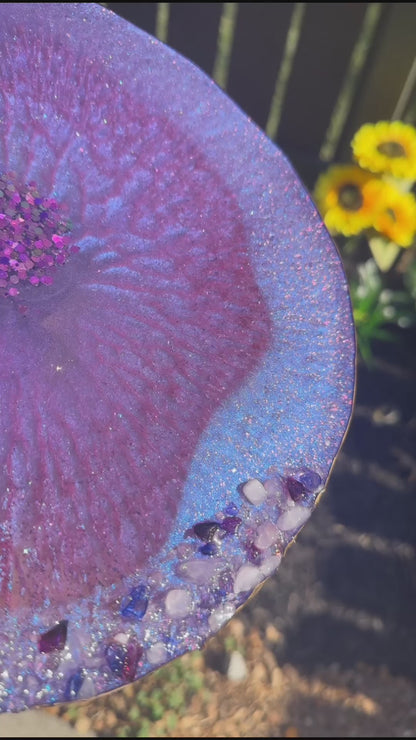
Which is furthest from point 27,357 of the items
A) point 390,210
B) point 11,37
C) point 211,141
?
point 390,210

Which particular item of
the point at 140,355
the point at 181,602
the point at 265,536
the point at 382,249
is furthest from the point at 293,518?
the point at 382,249

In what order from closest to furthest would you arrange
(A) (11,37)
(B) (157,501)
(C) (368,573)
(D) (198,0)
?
(B) (157,501) → (A) (11,37) → (C) (368,573) → (D) (198,0)

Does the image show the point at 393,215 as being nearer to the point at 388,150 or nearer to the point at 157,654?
the point at 388,150

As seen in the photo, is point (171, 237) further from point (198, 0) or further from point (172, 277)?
point (198, 0)

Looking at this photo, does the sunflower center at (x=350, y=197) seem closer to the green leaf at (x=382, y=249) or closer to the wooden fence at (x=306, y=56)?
the green leaf at (x=382, y=249)

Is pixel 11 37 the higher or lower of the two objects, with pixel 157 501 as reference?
higher

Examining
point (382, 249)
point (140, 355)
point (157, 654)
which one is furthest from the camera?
point (382, 249)
